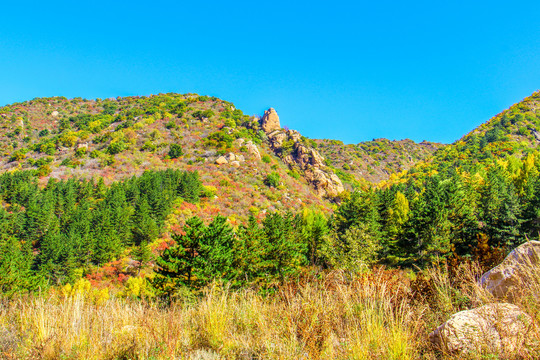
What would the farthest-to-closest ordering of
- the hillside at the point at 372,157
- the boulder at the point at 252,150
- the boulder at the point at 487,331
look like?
1. the hillside at the point at 372,157
2. the boulder at the point at 252,150
3. the boulder at the point at 487,331

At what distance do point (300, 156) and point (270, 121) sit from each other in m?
25.2

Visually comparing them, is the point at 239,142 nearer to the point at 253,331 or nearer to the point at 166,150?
the point at 166,150

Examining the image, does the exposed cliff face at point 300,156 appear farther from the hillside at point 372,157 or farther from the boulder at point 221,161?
the boulder at point 221,161

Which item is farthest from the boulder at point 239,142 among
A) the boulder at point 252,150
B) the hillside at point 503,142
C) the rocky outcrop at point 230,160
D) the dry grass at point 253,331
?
the dry grass at point 253,331

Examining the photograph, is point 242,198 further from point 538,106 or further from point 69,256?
point 538,106

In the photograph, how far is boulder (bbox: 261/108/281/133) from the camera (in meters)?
101

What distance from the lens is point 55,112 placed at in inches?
4087

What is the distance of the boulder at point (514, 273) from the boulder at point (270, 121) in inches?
3851

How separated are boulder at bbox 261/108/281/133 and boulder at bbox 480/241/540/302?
9782cm

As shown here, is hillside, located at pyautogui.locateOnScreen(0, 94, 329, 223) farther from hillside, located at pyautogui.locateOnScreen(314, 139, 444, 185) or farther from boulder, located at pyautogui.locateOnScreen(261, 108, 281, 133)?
hillside, located at pyautogui.locateOnScreen(314, 139, 444, 185)

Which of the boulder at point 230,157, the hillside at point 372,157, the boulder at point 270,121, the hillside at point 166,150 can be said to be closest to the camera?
the hillside at point 166,150

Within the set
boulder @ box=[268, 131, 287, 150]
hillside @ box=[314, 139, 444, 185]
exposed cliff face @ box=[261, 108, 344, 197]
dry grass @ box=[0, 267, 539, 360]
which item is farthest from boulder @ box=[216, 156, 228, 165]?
dry grass @ box=[0, 267, 539, 360]

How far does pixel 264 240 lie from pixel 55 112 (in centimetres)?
12139

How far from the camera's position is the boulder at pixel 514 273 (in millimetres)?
3627
